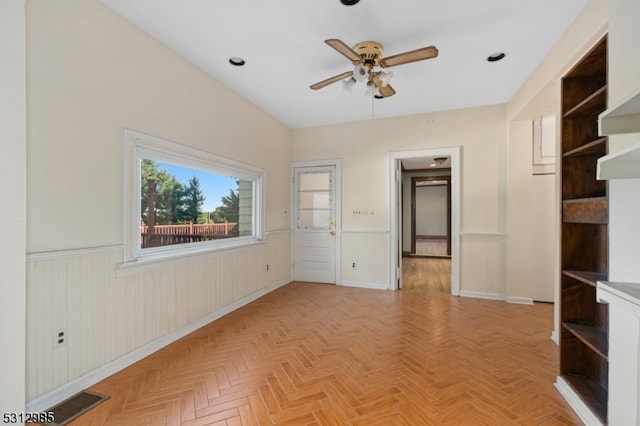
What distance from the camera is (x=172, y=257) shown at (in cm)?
289

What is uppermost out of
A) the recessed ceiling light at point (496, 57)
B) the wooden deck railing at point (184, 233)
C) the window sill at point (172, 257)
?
the recessed ceiling light at point (496, 57)

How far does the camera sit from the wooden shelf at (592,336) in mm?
1685

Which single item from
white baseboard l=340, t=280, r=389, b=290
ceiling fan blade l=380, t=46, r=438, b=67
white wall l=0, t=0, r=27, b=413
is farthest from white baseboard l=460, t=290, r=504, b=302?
white wall l=0, t=0, r=27, b=413

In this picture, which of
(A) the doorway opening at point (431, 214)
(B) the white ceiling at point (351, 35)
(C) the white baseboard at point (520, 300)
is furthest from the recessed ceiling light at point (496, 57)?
(A) the doorway opening at point (431, 214)

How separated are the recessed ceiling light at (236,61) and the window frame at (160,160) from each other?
108cm

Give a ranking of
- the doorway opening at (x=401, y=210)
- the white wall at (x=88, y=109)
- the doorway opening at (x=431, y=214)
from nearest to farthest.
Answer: the white wall at (x=88, y=109) → the doorway opening at (x=401, y=210) → the doorway opening at (x=431, y=214)

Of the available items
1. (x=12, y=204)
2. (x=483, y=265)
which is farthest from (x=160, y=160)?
(x=483, y=265)

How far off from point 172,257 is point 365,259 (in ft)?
10.7

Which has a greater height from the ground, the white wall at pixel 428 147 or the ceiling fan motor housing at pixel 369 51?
the ceiling fan motor housing at pixel 369 51

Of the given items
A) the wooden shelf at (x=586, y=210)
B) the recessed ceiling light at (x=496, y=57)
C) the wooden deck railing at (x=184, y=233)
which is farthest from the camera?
the recessed ceiling light at (x=496, y=57)

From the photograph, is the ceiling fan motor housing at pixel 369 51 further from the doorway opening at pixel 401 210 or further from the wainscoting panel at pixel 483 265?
the wainscoting panel at pixel 483 265

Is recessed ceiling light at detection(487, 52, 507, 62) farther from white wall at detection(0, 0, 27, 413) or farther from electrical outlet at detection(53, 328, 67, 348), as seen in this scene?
electrical outlet at detection(53, 328, 67, 348)

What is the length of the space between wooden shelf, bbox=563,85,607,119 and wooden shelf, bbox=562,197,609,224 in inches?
25.5

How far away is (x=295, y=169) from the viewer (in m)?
5.55
